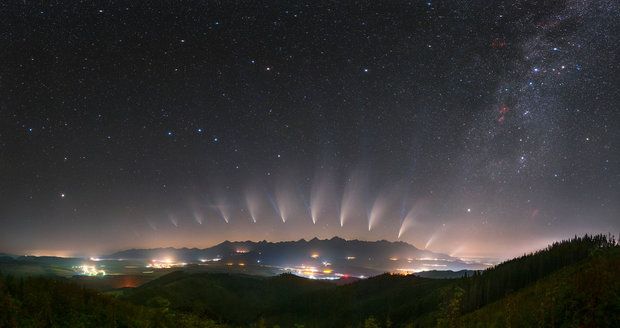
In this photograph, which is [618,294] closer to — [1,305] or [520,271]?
[1,305]

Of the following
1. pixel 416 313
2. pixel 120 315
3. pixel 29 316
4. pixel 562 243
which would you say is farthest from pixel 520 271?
pixel 29 316

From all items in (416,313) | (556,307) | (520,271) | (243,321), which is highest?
(556,307)

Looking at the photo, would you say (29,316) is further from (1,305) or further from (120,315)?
(120,315)

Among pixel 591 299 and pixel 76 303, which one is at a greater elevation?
pixel 591 299

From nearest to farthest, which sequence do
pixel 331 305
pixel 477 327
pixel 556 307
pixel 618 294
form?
pixel 618 294 → pixel 556 307 → pixel 477 327 → pixel 331 305

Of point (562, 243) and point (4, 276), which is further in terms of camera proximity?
point (562, 243)

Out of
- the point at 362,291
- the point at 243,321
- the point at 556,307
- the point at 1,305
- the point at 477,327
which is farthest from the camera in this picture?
the point at 362,291
